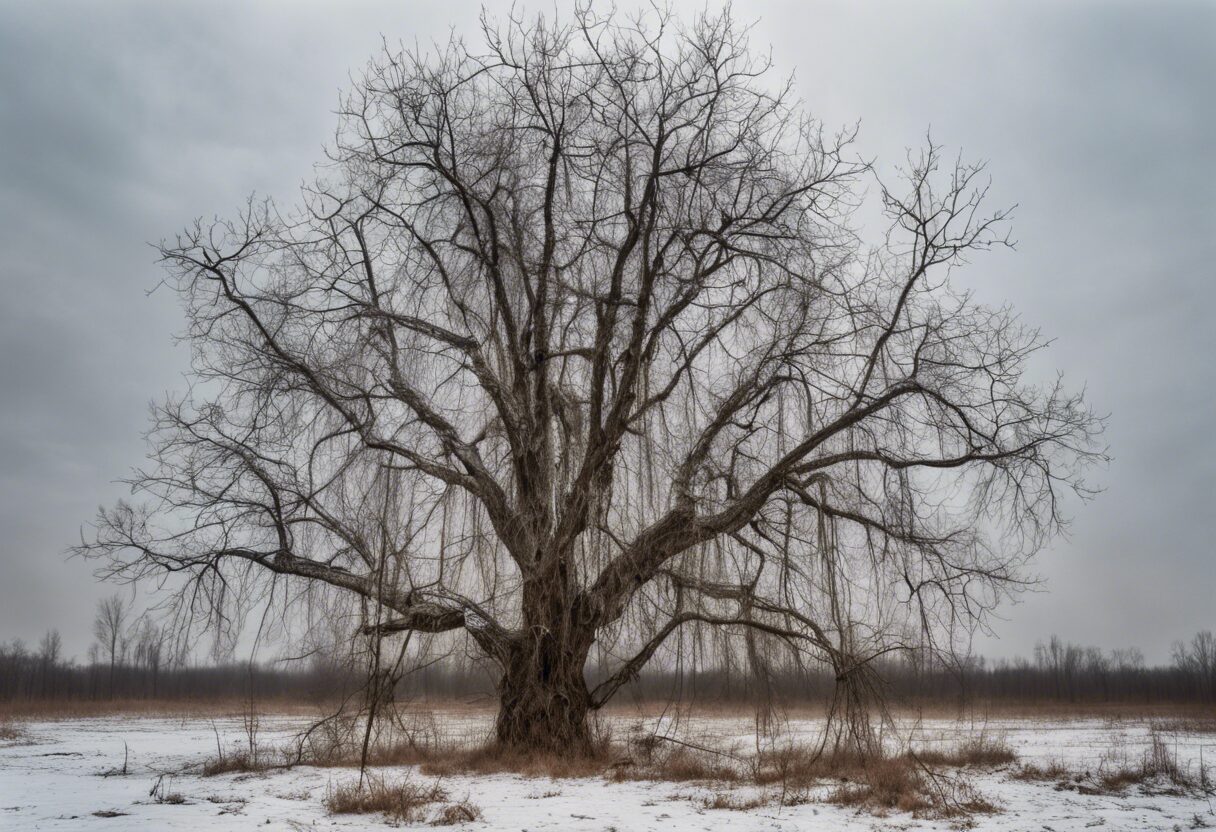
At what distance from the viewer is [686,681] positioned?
1060 centimetres

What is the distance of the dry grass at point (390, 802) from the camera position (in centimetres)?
759

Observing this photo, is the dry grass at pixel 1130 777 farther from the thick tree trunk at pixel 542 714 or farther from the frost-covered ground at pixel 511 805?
the thick tree trunk at pixel 542 714

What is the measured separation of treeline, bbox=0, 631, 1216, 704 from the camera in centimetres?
1014

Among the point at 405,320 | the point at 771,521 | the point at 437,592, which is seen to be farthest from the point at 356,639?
the point at 771,521

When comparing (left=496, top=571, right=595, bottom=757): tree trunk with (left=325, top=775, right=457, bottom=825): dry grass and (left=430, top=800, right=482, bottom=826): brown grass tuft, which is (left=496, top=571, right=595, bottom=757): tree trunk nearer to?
(left=325, top=775, right=457, bottom=825): dry grass

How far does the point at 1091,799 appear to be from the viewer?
358 inches

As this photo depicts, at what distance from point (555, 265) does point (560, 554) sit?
12.8ft

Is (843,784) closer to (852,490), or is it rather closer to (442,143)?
(852,490)

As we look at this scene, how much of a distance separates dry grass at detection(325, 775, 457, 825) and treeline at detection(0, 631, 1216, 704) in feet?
5.28

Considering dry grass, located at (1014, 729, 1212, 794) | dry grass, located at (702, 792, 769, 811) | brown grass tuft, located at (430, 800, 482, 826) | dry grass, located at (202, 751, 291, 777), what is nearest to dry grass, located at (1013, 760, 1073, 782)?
dry grass, located at (1014, 729, 1212, 794)

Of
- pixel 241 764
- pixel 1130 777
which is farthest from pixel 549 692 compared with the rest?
pixel 1130 777

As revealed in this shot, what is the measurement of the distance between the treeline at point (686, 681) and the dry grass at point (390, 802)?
161 centimetres

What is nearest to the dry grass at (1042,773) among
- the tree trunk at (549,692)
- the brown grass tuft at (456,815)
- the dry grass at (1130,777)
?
the dry grass at (1130,777)

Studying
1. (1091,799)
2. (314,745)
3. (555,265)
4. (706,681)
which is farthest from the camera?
(555,265)
